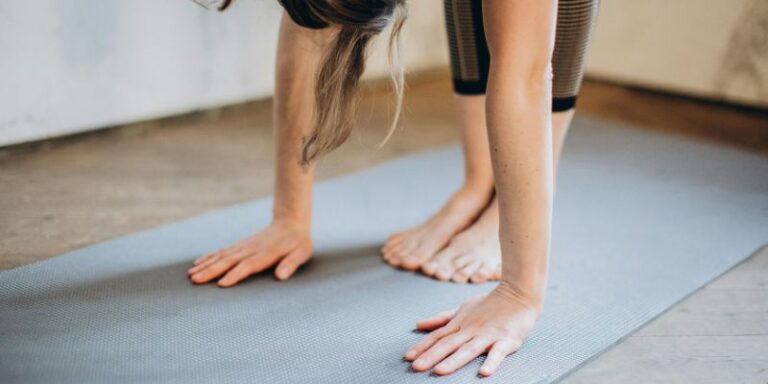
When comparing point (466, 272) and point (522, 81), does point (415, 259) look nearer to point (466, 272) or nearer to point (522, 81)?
point (466, 272)

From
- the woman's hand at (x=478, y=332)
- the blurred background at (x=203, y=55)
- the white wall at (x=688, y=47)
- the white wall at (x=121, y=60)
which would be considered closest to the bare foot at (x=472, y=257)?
the woman's hand at (x=478, y=332)

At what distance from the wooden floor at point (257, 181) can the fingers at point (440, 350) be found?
0.46 ft

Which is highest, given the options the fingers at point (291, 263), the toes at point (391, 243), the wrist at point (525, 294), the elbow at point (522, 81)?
the elbow at point (522, 81)

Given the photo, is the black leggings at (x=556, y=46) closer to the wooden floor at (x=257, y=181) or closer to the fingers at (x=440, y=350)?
the wooden floor at (x=257, y=181)

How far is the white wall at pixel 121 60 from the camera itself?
1595 millimetres

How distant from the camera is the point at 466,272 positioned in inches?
45.1

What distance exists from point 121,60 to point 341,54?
0.98m

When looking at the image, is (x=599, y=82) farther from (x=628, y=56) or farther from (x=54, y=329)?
(x=54, y=329)

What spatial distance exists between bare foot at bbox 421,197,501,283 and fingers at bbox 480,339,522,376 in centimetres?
21

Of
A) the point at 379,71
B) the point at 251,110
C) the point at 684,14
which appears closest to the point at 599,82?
the point at 684,14

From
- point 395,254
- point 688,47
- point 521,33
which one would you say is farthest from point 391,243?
point 688,47

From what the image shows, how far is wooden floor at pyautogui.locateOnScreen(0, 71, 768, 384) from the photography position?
0.97 meters

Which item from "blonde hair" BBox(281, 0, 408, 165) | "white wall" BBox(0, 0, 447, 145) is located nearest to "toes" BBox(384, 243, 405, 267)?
"blonde hair" BBox(281, 0, 408, 165)

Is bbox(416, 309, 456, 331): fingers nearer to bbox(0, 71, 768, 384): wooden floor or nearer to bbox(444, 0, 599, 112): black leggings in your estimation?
bbox(0, 71, 768, 384): wooden floor
